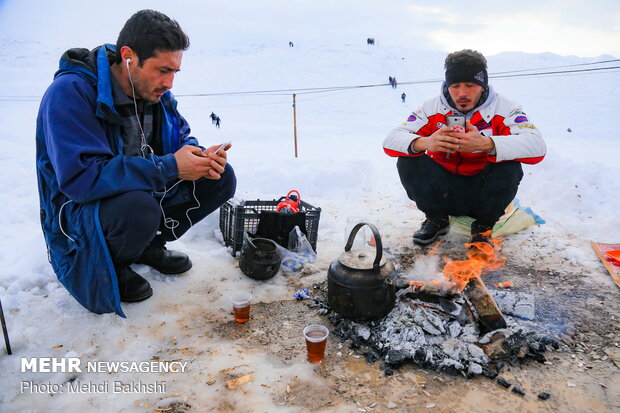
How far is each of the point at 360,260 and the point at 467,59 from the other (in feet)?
6.78

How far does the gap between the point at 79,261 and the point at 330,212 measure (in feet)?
10.3

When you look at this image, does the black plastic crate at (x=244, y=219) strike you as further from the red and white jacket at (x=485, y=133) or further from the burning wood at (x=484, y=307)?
the burning wood at (x=484, y=307)

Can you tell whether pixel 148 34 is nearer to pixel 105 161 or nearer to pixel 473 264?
pixel 105 161

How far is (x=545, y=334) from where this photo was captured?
248 centimetres

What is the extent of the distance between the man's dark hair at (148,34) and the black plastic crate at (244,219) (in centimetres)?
151

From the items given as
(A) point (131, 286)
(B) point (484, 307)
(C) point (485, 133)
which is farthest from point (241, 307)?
(C) point (485, 133)

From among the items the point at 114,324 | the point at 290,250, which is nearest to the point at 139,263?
the point at 114,324

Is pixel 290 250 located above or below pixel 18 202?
below

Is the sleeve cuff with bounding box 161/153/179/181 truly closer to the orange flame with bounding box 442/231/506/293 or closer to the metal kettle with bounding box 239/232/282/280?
the metal kettle with bounding box 239/232/282/280

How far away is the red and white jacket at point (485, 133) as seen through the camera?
131 inches

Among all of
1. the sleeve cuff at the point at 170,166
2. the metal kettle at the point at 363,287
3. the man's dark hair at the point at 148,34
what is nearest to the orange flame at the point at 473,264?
the metal kettle at the point at 363,287

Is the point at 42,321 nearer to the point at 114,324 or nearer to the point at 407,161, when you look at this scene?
the point at 114,324

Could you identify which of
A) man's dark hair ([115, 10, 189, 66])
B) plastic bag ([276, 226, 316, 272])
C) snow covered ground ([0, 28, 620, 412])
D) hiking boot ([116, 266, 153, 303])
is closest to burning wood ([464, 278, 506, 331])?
snow covered ground ([0, 28, 620, 412])

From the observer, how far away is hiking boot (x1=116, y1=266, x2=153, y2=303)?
8.59 feet
